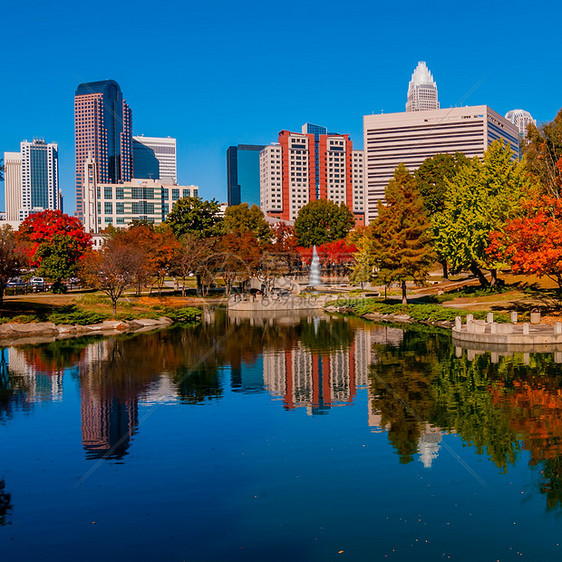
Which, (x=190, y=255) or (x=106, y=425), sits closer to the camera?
(x=106, y=425)

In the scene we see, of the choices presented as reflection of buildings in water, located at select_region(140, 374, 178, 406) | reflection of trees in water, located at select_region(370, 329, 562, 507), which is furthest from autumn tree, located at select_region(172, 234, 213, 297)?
reflection of buildings in water, located at select_region(140, 374, 178, 406)

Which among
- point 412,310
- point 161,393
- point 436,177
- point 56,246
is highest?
point 436,177

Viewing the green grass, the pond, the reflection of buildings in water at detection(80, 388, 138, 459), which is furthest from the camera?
the green grass

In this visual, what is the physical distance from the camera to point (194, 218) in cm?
9925

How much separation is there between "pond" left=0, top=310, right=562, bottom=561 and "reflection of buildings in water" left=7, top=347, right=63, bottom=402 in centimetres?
22

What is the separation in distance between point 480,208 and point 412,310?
13.7m

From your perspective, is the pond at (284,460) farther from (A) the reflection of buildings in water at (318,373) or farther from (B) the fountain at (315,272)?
(B) the fountain at (315,272)

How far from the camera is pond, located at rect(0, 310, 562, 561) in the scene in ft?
51.2

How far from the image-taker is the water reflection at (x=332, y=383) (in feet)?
75.8

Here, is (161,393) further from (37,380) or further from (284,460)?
(284,460)

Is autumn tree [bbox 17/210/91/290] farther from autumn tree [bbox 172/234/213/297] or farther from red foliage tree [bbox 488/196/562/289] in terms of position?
red foliage tree [bbox 488/196/562/289]

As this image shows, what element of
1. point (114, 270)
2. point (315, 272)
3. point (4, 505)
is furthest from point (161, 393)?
point (315, 272)

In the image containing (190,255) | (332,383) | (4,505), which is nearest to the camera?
(4,505)

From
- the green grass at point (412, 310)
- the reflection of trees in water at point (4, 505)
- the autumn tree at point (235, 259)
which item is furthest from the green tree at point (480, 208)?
the reflection of trees in water at point (4, 505)
